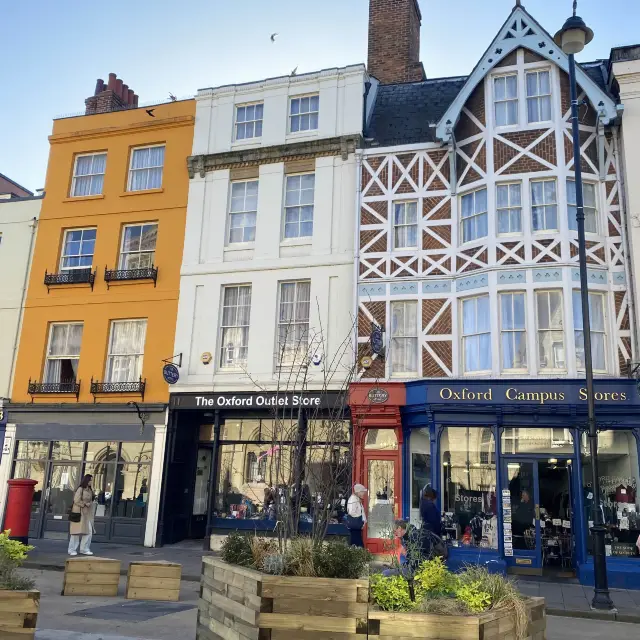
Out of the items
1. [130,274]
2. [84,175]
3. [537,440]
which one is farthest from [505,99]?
[84,175]

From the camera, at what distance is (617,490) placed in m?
16.1

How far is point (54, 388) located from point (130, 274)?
442 cm

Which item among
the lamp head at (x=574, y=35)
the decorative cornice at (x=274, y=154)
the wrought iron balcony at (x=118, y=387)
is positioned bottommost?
the wrought iron balcony at (x=118, y=387)

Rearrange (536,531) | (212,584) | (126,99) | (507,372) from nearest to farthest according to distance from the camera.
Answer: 1. (212,584)
2. (536,531)
3. (507,372)
4. (126,99)

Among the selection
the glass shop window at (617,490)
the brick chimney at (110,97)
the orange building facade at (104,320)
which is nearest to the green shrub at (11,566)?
the orange building facade at (104,320)

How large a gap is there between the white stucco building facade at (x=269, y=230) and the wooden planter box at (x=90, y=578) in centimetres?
824

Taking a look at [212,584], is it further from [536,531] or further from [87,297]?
[87,297]

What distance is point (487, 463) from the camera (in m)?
16.9

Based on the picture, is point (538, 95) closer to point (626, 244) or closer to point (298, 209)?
point (626, 244)

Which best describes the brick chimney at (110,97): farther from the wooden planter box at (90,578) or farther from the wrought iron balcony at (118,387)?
the wooden planter box at (90,578)

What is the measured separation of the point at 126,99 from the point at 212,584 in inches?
952

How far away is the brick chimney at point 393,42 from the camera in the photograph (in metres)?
23.7

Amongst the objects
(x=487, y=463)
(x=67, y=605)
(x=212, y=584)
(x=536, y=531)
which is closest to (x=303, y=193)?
(x=487, y=463)

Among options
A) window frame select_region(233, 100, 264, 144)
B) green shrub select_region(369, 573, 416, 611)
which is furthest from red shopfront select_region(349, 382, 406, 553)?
green shrub select_region(369, 573, 416, 611)
